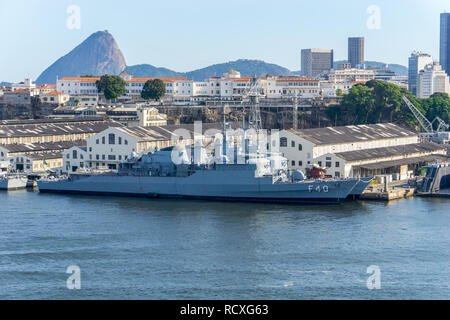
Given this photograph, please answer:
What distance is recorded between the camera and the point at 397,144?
49938mm

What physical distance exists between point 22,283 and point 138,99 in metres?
63.2

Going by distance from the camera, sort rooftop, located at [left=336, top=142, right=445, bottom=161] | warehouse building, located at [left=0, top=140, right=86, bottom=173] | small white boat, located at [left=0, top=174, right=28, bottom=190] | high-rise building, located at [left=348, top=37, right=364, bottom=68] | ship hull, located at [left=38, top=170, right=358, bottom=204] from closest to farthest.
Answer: ship hull, located at [left=38, top=170, right=358, bottom=204] → small white boat, located at [left=0, top=174, right=28, bottom=190] → rooftop, located at [left=336, top=142, right=445, bottom=161] → warehouse building, located at [left=0, top=140, right=86, bottom=173] → high-rise building, located at [left=348, top=37, right=364, bottom=68]

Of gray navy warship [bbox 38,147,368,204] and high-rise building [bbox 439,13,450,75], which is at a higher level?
high-rise building [bbox 439,13,450,75]

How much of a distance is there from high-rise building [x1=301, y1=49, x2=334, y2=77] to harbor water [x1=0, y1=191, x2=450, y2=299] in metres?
149

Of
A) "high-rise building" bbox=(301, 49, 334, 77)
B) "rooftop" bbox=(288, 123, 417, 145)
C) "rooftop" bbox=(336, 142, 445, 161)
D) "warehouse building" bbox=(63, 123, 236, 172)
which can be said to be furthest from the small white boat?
"high-rise building" bbox=(301, 49, 334, 77)

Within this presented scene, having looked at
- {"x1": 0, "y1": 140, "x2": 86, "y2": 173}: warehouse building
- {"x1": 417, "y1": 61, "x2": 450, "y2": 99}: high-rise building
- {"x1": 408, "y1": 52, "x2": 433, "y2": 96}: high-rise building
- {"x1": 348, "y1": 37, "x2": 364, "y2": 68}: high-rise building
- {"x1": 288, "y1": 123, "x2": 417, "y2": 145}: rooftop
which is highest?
{"x1": 348, "y1": 37, "x2": 364, "y2": 68}: high-rise building

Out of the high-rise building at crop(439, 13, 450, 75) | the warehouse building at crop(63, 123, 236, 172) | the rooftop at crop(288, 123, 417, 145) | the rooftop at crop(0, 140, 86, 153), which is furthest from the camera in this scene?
the high-rise building at crop(439, 13, 450, 75)

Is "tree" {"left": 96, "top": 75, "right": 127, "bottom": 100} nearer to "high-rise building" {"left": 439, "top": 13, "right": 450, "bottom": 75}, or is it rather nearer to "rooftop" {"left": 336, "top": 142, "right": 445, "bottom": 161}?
"rooftop" {"left": 336, "top": 142, "right": 445, "bottom": 161}

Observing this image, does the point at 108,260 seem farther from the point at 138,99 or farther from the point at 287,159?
the point at 138,99

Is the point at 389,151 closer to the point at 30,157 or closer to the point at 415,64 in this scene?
the point at 30,157

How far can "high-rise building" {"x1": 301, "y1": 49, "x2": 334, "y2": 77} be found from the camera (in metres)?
182

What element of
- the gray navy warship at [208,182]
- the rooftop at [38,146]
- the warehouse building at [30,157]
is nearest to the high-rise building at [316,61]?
the rooftop at [38,146]

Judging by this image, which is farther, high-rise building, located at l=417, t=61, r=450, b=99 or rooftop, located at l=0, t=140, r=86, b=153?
high-rise building, located at l=417, t=61, r=450, b=99
